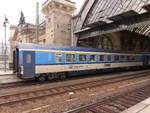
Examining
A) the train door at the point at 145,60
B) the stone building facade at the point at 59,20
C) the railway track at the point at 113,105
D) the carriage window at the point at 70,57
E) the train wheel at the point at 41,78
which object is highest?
the stone building facade at the point at 59,20

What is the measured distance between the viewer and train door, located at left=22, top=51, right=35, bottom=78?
36.0ft

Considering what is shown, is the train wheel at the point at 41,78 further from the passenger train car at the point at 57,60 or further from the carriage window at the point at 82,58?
the carriage window at the point at 82,58

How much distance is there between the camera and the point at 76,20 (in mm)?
26000

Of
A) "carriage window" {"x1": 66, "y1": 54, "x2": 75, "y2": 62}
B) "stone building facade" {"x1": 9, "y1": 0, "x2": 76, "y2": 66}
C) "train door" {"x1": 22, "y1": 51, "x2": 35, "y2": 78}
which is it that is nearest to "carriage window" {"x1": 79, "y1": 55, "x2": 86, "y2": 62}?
"carriage window" {"x1": 66, "y1": 54, "x2": 75, "y2": 62}

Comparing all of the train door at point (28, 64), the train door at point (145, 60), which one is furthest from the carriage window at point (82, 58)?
the train door at point (145, 60)

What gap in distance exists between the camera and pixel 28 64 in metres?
11.1

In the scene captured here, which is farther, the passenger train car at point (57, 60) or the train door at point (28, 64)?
the passenger train car at point (57, 60)

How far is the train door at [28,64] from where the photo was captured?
11.0 m

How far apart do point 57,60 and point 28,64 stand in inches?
111

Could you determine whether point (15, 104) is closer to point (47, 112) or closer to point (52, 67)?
point (47, 112)

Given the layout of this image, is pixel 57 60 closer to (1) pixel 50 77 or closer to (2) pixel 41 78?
(1) pixel 50 77

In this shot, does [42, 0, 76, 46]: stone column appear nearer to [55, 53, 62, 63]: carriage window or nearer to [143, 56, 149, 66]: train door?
[55, 53, 62, 63]: carriage window

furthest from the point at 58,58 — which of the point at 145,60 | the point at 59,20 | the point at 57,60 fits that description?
the point at 145,60

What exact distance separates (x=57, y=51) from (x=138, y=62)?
16.3 m
